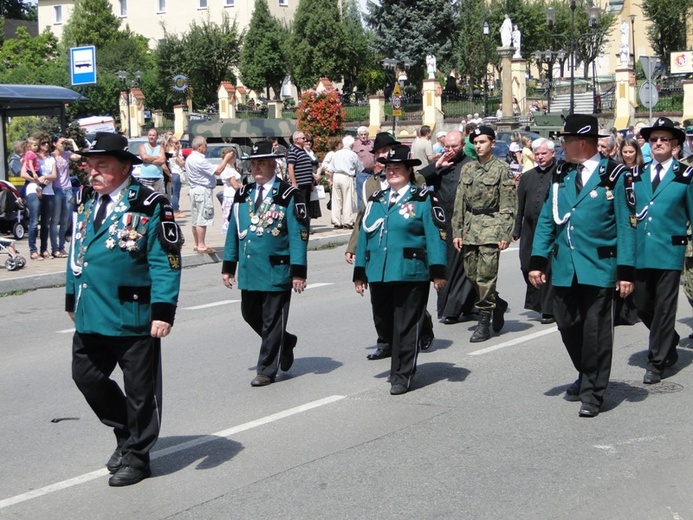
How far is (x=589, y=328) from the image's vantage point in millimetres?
7414

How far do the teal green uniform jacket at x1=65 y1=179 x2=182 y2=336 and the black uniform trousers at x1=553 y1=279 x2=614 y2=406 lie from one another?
9.10 ft

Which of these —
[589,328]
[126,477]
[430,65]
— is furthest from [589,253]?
[430,65]

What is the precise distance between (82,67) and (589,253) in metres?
23.3

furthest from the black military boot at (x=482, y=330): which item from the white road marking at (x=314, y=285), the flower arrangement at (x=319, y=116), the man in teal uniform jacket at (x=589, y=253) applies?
the flower arrangement at (x=319, y=116)

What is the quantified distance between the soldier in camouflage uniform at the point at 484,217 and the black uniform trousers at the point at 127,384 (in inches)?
186

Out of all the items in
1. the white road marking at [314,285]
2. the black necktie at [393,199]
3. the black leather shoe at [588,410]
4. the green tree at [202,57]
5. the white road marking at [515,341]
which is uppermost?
the green tree at [202,57]

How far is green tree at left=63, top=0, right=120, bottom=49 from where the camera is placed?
84.2m

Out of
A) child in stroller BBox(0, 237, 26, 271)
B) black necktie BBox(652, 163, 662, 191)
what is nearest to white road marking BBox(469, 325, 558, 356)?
black necktie BBox(652, 163, 662, 191)

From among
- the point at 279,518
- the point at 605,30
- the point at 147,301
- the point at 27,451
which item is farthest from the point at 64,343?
the point at 605,30

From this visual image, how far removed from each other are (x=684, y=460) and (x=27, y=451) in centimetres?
391

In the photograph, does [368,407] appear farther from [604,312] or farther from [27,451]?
[27,451]

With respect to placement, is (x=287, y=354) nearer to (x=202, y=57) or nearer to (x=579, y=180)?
(x=579, y=180)

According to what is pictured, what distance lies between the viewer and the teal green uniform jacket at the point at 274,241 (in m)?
8.44

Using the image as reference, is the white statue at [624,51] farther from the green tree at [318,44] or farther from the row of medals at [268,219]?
the row of medals at [268,219]
